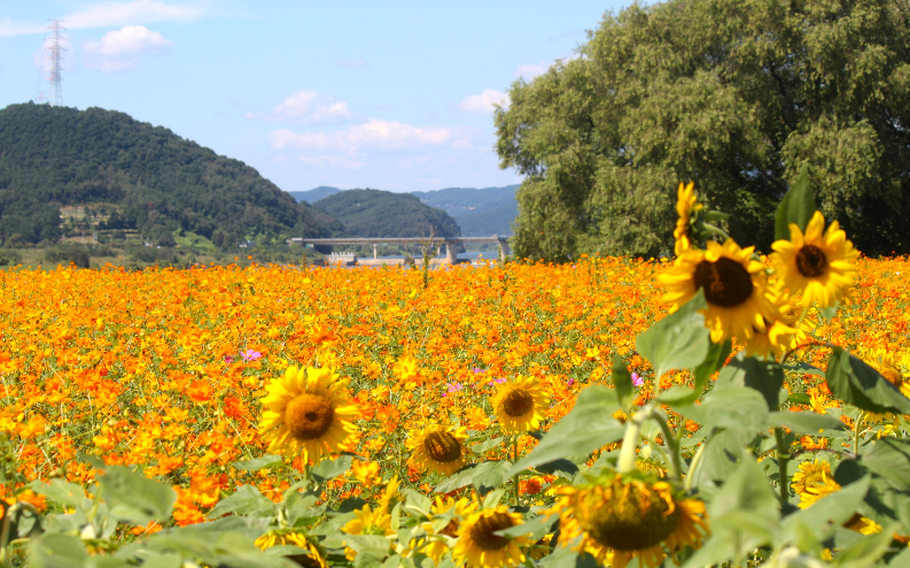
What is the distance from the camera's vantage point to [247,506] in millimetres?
1140


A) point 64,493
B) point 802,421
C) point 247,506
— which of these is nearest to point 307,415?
point 247,506

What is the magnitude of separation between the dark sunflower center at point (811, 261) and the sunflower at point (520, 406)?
2.62ft

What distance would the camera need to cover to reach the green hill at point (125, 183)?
3248 inches

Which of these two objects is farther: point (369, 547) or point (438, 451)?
point (438, 451)

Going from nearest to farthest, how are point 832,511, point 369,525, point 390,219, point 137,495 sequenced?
1. point 832,511
2. point 137,495
3. point 369,525
4. point 390,219

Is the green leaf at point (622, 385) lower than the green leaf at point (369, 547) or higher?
higher

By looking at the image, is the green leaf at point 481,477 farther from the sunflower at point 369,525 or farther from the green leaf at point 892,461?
the green leaf at point 892,461

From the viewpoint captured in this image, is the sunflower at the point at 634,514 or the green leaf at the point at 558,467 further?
the green leaf at the point at 558,467

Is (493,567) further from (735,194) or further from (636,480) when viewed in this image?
(735,194)

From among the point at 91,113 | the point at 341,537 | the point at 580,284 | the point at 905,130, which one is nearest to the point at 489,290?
the point at 580,284

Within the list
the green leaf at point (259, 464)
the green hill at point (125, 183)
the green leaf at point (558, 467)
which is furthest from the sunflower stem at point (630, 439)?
the green hill at point (125, 183)

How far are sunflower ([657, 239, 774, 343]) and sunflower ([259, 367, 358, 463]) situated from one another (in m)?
0.75

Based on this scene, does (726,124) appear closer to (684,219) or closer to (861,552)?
(684,219)

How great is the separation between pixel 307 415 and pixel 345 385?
4.3 inches
